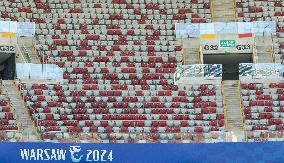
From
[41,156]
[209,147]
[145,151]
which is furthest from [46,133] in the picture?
[209,147]

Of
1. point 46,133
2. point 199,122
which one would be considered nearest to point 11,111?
point 46,133

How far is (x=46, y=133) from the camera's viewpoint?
142 feet

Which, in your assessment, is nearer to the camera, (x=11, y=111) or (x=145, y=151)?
(x=145, y=151)

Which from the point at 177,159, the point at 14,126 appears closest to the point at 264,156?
the point at 177,159

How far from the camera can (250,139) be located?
43.1 meters

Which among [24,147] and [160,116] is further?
[160,116]

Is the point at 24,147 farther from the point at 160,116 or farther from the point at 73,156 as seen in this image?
the point at 160,116

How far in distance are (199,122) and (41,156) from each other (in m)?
10.6

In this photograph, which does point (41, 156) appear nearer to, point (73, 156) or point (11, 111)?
point (73, 156)

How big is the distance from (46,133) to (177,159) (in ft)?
19.4

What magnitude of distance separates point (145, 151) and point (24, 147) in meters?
5.18

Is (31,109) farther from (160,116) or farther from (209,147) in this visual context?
(209,147)

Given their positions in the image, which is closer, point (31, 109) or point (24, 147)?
point (24, 147)

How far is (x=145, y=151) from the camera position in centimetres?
4231
